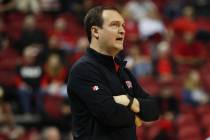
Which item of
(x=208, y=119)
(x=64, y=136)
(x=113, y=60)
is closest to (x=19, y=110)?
(x=64, y=136)

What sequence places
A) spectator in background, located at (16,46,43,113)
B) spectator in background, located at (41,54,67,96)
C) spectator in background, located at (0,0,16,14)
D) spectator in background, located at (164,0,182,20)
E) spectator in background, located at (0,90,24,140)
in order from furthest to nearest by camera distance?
spectator in background, located at (164,0,182,20)
spectator in background, located at (0,0,16,14)
spectator in background, located at (41,54,67,96)
spectator in background, located at (16,46,43,113)
spectator in background, located at (0,90,24,140)

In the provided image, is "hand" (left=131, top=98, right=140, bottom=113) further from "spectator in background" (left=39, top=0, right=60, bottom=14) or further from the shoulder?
"spectator in background" (left=39, top=0, right=60, bottom=14)

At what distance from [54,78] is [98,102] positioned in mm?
6907

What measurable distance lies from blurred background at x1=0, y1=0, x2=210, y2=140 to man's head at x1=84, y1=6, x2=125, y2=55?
15.0 ft

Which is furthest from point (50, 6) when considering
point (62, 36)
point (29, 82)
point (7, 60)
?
point (29, 82)

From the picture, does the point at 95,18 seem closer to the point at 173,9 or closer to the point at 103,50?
the point at 103,50

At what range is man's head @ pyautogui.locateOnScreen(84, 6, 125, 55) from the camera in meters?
2.82

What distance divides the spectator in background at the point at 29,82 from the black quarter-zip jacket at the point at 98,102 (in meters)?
6.30

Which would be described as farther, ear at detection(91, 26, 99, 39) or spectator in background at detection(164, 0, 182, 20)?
spectator in background at detection(164, 0, 182, 20)

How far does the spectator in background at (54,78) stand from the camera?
31.2 feet

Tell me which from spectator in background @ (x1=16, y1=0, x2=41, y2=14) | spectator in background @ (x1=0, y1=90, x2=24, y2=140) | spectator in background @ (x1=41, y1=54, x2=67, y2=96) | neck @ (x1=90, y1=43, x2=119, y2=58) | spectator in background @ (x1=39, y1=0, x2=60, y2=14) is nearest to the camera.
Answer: neck @ (x1=90, y1=43, x2=119, y2=58)

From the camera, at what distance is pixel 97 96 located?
2785 mm

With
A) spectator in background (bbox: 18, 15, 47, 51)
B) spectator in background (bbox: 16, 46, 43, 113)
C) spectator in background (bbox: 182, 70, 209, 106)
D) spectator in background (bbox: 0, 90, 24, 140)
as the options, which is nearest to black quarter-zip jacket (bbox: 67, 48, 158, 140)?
spectator in background (bbox: 0, 90, 24, 140)

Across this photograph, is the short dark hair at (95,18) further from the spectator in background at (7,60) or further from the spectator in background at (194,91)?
the spectator in background at (194,91)
